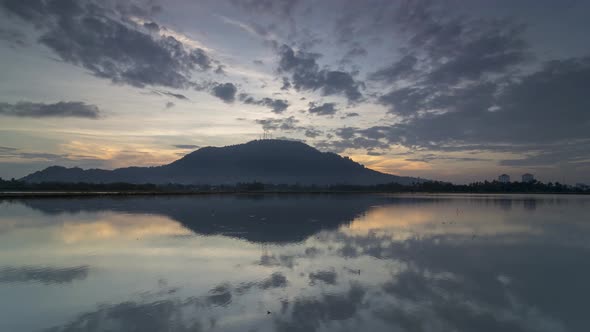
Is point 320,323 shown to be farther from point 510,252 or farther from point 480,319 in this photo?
point 510,252

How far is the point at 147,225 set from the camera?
2555 cm

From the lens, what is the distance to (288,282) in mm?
11469

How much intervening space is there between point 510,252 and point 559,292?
6.69m

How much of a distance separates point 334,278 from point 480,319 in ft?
15.7

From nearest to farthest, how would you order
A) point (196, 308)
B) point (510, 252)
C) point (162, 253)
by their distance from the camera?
point (196, 308), point (162, 253), point (510, 252)

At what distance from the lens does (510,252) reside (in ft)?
57.1

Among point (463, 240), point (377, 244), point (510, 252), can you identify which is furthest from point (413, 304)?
point (463, 240)

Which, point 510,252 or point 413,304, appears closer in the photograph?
point 413,304

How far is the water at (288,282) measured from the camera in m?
8.44

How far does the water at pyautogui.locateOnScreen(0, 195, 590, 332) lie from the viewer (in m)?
8.44

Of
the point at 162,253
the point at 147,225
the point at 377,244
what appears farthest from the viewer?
the point at 147,225

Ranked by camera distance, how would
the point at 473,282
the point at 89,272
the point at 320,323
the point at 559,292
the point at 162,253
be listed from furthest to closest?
the point at 162,253
the point at 89,272
the point at 473,282
the point at 559,292
the point at 320,323

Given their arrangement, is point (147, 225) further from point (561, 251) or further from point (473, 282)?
point (561, 251)

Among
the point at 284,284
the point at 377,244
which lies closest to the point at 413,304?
the point at 284,284
